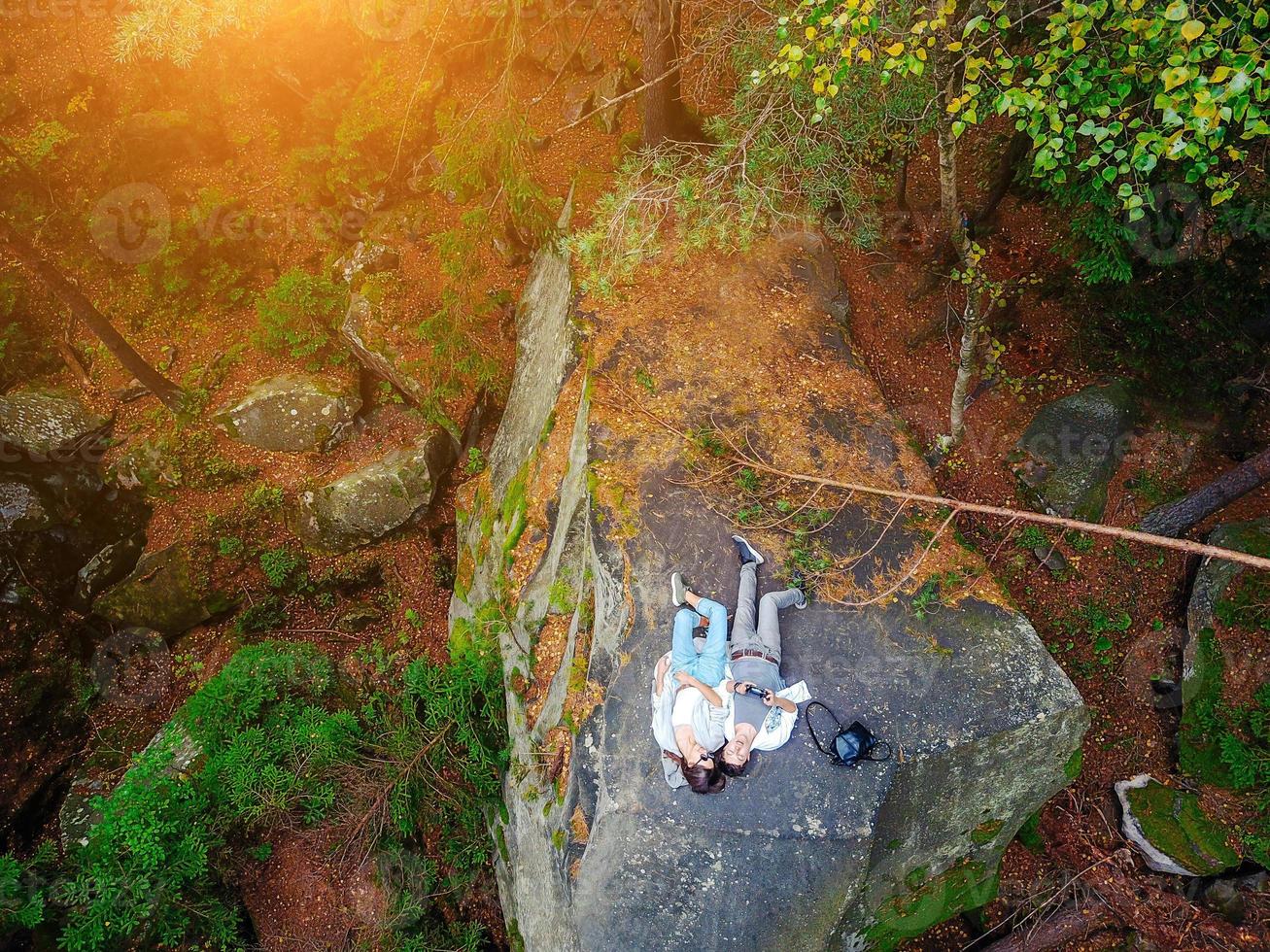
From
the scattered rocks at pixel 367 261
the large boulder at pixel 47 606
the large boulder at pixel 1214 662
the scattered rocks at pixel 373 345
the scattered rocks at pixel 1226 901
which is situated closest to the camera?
the scattered rocks at pixel 1226 901

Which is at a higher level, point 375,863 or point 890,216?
point 890,216

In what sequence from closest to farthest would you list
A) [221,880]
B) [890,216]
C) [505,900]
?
[221,880] < [505,900] < [890,216]

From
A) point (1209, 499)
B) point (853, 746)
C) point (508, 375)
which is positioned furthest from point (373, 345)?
point (1209, 499)

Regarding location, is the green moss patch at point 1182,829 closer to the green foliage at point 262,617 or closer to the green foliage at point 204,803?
the green foliage at point 204,803

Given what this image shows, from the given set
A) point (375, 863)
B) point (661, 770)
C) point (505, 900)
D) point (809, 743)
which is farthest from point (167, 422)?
point (809, 743)

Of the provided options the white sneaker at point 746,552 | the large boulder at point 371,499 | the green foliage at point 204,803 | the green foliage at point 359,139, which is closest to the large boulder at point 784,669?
the white sneaker at point 746,552

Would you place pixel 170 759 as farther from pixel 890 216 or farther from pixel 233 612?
pixel 890 216
